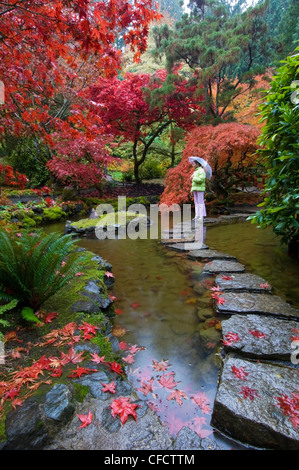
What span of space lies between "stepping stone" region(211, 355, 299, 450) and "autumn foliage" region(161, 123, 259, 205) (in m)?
6.60

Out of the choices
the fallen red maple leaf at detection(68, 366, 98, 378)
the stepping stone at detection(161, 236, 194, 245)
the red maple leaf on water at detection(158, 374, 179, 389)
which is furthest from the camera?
the stepping stone at detection(161, 236, 194, 245)

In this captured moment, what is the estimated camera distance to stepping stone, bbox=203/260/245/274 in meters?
3.59

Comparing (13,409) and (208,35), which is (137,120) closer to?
(208,35)

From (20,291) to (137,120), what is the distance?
10.8 meters

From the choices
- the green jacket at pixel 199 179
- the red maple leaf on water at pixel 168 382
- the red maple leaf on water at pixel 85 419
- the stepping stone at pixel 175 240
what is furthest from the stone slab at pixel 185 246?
the red maple leaf on water at pixel 85 419

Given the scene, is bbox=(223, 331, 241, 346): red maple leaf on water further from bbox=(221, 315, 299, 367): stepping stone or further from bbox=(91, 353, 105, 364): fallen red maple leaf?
bbox=(91, 353, 105, 364): fallen red maple leaf

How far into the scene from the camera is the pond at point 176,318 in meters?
1.70

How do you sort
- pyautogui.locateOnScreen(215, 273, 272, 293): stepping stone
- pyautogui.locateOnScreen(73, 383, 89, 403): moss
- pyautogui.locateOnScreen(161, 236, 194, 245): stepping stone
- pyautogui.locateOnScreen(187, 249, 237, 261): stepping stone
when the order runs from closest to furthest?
pyautogui.locateOnScreen(73, 383, 89, 403): moss → pyautogui.locateOnScreen(215, 273, 272, 293): stepping stone → pyautogui.locateOnScreen(187, 249, 237, 261): stepping stone → pyautogui.locateOnScreen(161, 236, 194, 245): stepping stone

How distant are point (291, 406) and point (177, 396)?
27.2 inches

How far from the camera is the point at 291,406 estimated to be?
140cm

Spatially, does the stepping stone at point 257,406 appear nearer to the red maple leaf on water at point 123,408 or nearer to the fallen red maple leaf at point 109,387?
the red maple leaf on water at point 123,408

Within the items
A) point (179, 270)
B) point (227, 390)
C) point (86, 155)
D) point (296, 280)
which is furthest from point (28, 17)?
point (86, 155)
